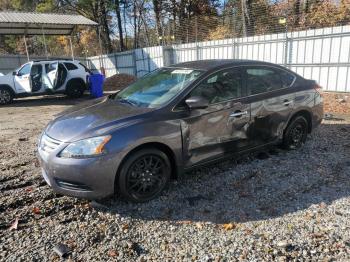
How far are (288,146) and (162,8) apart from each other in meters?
24.9

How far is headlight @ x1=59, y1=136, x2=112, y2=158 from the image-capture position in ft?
11.7

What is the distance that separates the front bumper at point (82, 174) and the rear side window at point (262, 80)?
2480 millimetres

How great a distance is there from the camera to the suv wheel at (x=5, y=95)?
13.8 m

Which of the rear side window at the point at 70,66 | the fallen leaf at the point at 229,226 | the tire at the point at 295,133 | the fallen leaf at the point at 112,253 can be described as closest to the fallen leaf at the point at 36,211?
the fallen leaf at the point at 112,253

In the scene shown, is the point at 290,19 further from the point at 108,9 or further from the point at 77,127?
the point at 108,9

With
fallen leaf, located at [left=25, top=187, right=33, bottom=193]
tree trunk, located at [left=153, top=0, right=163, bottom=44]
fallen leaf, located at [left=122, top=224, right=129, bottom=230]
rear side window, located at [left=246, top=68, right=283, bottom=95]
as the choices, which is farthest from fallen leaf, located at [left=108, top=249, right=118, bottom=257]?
tree trunk, located at [left=153, top=0, right=163, bottom=44]

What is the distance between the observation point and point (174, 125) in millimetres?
4062

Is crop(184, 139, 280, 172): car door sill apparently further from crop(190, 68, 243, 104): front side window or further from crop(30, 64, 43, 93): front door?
crop(30, 64, 43, 93): front door

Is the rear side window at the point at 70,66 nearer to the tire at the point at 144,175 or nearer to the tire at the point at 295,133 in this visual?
the tire at the point at 295,133

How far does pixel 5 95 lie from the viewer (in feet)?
45.6

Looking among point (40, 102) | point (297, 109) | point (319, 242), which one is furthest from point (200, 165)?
point (40, 102)

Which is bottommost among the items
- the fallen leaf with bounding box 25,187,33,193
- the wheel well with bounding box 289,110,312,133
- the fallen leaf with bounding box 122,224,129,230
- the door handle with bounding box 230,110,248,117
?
the fallen leaf with bounding box 122,224,129,230

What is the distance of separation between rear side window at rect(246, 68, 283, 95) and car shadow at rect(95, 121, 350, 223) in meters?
1.14

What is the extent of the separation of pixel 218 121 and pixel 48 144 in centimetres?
218
